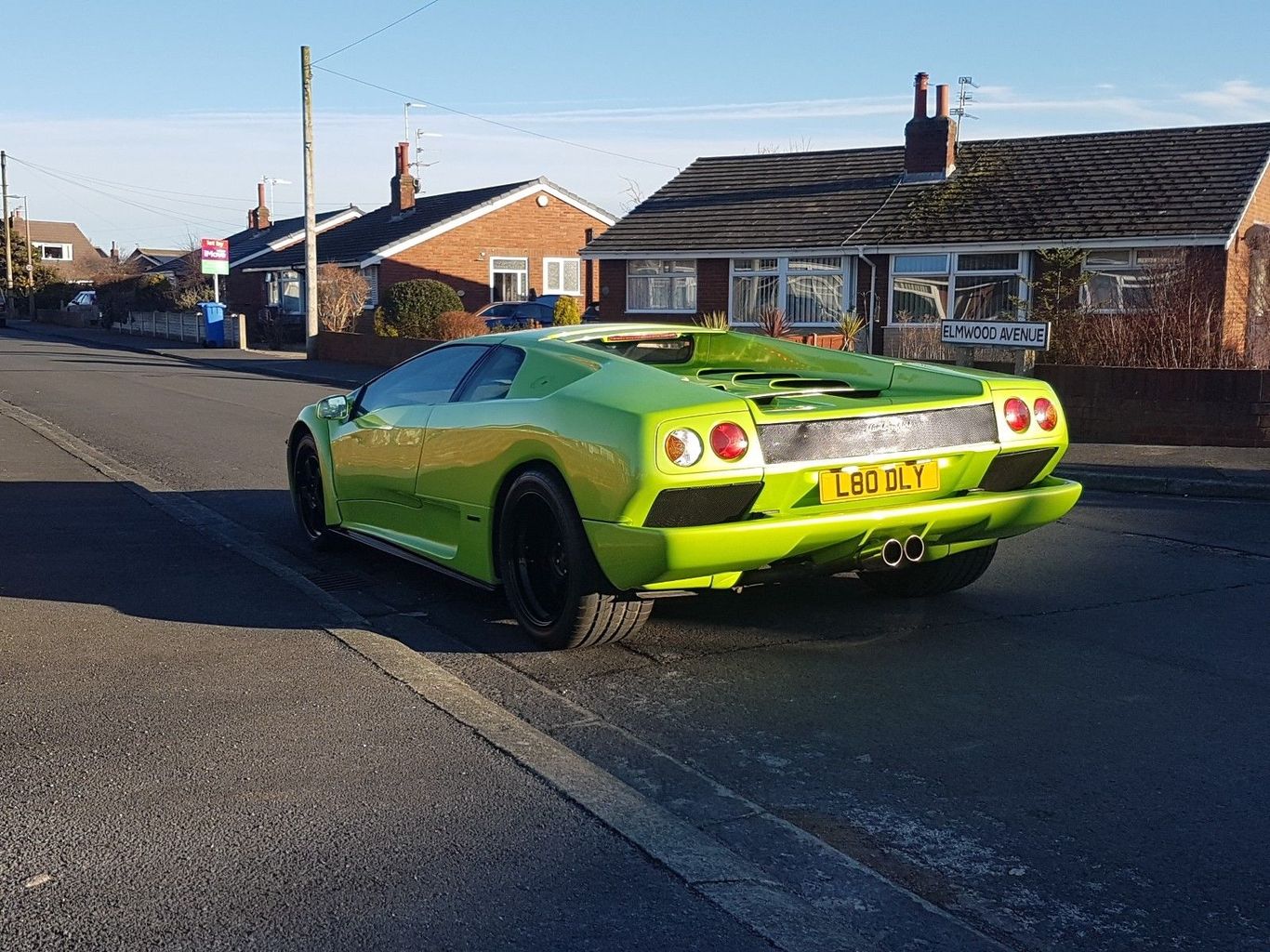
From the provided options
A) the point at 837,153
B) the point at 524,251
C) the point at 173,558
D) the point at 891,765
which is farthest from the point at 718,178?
the point at 891,765

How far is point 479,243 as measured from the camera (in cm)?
4284

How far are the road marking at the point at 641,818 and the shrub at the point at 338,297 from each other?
28355 mm

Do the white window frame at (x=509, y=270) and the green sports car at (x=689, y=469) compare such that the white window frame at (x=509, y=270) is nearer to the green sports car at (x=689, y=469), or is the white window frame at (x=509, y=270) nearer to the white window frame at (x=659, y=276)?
the white window frame at (x=659, y=276)

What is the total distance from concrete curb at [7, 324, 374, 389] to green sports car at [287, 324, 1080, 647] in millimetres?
12526

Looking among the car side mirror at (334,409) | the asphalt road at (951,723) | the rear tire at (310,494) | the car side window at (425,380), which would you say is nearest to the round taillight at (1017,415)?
the asphalt road at (951,723)

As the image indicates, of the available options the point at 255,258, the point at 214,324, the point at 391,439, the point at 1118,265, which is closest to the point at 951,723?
the point at 391,439

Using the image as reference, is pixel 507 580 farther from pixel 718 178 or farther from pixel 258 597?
Answer: pixel 718 178

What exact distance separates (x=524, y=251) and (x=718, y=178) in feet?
47.3

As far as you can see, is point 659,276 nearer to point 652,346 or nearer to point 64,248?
→ point 652,346

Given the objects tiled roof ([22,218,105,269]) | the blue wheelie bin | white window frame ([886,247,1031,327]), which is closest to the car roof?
white window frame ([886,247,1031,327])

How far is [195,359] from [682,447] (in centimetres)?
2983

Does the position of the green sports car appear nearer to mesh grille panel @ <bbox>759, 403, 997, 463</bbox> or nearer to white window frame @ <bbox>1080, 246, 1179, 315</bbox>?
mesh grille panel @ <bbox>759, 403, 997, 463</bbox>

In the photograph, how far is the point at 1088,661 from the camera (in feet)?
16.7

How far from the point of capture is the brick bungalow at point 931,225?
22.1 metres
